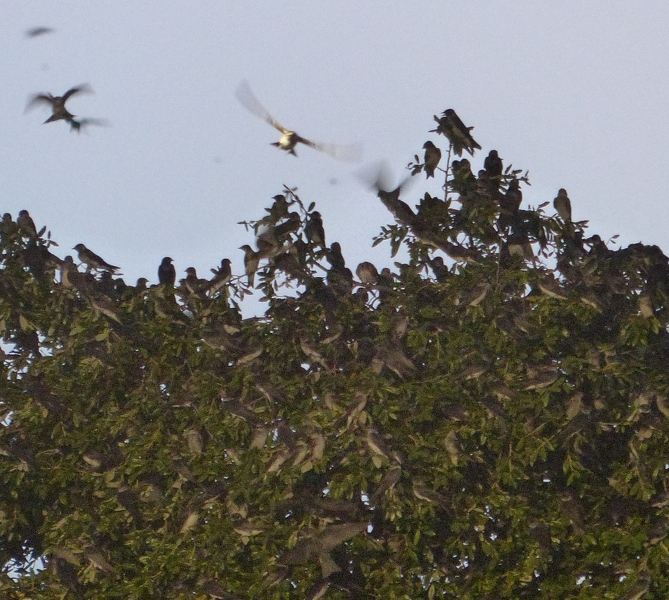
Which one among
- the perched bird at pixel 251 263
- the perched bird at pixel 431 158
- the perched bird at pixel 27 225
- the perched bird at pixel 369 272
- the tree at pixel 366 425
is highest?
the perched bird at pixel 27 225

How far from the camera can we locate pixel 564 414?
24.7ft

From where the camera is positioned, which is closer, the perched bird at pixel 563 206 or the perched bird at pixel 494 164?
the perched bird at pixel 563 206

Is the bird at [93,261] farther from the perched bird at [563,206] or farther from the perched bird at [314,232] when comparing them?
the perched bird at [563,206]

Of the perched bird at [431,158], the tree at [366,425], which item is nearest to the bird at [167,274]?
the tree at [366,425]

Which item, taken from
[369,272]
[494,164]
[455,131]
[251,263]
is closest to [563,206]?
[494,164]

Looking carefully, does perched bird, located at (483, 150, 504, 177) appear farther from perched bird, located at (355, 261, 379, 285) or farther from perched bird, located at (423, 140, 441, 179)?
perched bird, located at (355, 261, 379, 285)

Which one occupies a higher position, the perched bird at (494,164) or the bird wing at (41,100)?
the bird wing at (41,100)

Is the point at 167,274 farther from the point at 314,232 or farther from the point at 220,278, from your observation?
the point at 314,232

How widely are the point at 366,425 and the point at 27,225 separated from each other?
3259 millimetres

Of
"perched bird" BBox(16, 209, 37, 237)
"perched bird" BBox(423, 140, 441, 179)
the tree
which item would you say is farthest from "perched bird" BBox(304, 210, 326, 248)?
"perched bird" BBox(16, 209, 37, 237)

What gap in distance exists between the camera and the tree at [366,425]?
751 centimetres

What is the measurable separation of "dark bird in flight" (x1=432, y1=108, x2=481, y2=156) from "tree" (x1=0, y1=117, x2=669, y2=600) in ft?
0.75

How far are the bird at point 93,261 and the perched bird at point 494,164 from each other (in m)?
2.87

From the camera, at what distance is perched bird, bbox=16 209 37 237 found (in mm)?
9062
